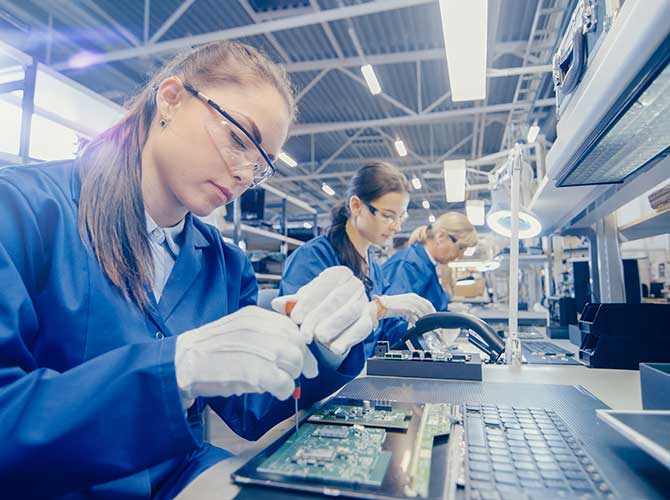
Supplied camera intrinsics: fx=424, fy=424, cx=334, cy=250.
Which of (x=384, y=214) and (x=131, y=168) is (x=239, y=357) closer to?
(x=131, y=168)

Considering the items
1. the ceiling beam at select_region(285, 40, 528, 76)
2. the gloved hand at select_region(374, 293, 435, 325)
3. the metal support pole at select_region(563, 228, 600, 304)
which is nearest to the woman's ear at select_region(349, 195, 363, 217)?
the gloved hand at select_region(374, 293, 435, 325)

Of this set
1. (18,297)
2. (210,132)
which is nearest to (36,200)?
(18,297)

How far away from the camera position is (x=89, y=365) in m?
0.50

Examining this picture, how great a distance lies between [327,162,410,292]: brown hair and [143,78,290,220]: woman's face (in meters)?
1.13

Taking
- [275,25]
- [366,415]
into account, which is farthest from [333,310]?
[275,25]

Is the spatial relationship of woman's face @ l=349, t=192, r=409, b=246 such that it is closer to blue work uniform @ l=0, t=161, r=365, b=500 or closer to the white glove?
blue work uniform @ l=0, t=161, r=365, b=500

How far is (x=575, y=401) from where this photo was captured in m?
0.79

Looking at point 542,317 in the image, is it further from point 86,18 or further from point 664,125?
point 86,18

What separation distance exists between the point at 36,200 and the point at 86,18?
384cm

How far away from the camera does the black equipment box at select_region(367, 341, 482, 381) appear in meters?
A: 1.00

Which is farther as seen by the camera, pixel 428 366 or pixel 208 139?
pixel 428 366

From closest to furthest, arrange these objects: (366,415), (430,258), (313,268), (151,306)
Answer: (366,415), (151,306), (313,268), (430,258)

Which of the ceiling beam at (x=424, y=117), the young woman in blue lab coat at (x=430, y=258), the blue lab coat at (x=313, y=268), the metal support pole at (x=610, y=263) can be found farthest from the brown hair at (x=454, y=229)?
the ceiling beam at (x=424, y=117)

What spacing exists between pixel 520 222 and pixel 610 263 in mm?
508
